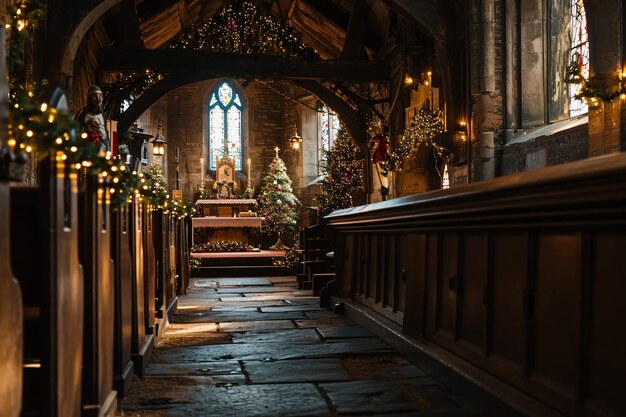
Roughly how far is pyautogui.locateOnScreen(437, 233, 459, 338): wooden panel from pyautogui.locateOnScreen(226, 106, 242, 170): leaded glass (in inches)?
641

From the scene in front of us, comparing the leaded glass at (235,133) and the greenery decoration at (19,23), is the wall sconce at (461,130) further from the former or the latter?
the leaded glass at (235,133)

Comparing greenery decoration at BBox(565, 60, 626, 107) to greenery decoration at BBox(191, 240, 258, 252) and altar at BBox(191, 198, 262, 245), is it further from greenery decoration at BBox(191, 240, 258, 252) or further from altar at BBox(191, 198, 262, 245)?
greenery decoration at BBox(191, 240, 258, 252)

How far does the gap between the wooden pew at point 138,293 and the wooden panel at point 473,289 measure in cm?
152

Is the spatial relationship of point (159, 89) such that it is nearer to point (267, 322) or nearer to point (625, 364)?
point (267, 322)

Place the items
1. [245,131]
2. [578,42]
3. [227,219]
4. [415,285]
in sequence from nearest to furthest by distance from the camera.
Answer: [415,285]
[578,42]
[227,219]
[245,131]

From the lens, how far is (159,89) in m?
12.3

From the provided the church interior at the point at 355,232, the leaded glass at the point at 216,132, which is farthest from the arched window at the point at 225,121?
the church interior at the point at 355,232

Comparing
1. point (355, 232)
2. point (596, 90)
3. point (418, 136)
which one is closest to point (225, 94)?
point (418, 136)

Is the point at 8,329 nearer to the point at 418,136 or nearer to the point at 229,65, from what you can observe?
the point at 418,136

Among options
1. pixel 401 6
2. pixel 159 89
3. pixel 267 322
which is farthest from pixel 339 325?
pixel 159 89

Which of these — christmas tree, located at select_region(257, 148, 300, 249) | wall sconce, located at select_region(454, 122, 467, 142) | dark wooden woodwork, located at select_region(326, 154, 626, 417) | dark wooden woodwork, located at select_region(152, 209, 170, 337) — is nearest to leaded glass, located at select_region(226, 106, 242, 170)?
christmas tree, located at select_region(257, 148, 300, 249)

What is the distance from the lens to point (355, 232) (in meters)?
6.40

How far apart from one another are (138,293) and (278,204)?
14.0 m

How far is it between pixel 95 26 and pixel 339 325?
683cm
